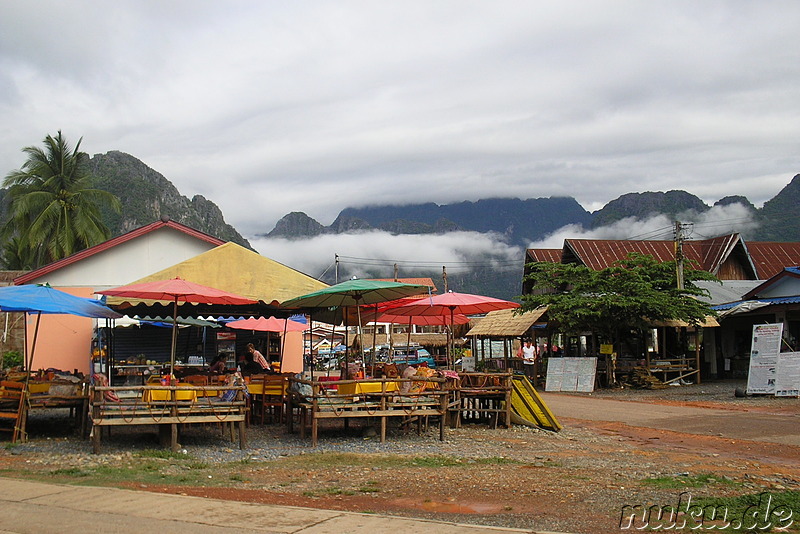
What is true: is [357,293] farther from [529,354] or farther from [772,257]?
[772,257]

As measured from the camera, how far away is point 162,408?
11.2m

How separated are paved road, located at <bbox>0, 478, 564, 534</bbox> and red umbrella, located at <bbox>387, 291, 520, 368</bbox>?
332 inches

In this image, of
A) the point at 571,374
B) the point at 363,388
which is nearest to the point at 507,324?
the point at 571,374

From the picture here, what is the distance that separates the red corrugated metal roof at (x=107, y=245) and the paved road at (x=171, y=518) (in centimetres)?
1796

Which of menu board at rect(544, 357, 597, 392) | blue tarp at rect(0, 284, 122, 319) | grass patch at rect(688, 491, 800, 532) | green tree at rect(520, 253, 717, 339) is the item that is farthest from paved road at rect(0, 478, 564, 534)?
menu board at rect(544, 357, 597, 392)

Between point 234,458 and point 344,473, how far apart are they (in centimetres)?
206

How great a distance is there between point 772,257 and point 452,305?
127 ft

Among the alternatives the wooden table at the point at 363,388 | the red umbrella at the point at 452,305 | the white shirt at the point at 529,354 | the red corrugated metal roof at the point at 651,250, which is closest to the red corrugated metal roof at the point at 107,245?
the red umbrella at the point at 452,305

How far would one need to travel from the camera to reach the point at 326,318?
17734mm

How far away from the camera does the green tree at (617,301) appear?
85.9ft

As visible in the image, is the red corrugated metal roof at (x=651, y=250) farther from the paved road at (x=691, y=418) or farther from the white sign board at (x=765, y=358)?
the paved road at (x=691, y=418)

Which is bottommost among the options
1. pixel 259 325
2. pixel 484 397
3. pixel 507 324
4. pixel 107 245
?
pixel 484 397

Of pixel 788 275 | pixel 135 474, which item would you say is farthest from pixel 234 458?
pixel 788 275

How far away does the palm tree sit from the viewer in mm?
36688
